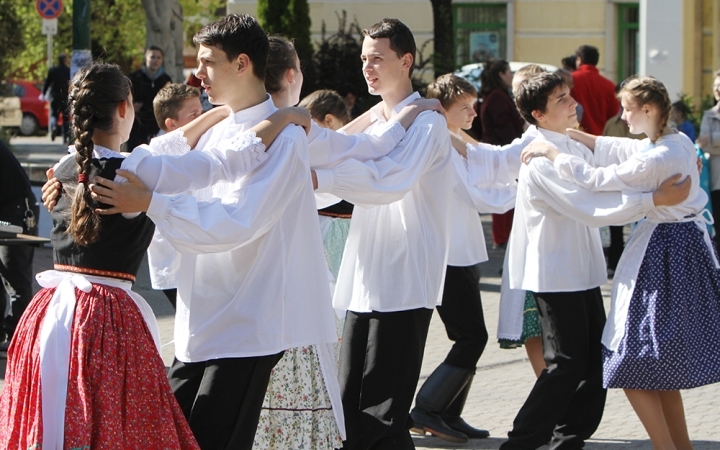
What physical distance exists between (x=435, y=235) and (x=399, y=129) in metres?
0.44

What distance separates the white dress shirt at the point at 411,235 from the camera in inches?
161

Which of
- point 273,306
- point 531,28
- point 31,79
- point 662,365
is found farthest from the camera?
point 31,79

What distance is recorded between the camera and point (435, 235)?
4180 mm

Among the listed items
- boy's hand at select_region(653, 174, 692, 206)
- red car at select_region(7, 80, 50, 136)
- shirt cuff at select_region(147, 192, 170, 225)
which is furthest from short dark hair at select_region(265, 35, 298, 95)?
red car at select_region(7, 80, 50, 136)

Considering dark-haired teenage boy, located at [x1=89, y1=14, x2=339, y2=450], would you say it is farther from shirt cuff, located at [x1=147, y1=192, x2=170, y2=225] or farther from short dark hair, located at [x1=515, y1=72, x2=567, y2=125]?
short dark hair, located at [x1=515, y1=72, x2=567, y2=125]

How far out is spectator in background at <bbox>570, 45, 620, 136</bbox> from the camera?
11.3 meters

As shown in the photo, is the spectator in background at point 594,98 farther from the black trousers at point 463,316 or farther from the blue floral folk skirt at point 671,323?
the blue floral folk skirt at point 671,323

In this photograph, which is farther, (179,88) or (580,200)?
(179,88)

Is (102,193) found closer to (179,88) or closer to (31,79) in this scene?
(179,88)

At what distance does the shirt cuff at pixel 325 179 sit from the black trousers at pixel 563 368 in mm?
1273

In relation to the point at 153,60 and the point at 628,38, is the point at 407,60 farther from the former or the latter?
the point at 628,38

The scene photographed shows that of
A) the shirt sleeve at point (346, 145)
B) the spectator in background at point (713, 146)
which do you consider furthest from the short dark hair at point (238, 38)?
the spectator in background at point (713, 146)

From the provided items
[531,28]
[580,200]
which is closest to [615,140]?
[580,200]

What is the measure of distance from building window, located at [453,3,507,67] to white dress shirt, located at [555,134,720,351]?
17.4 metres
